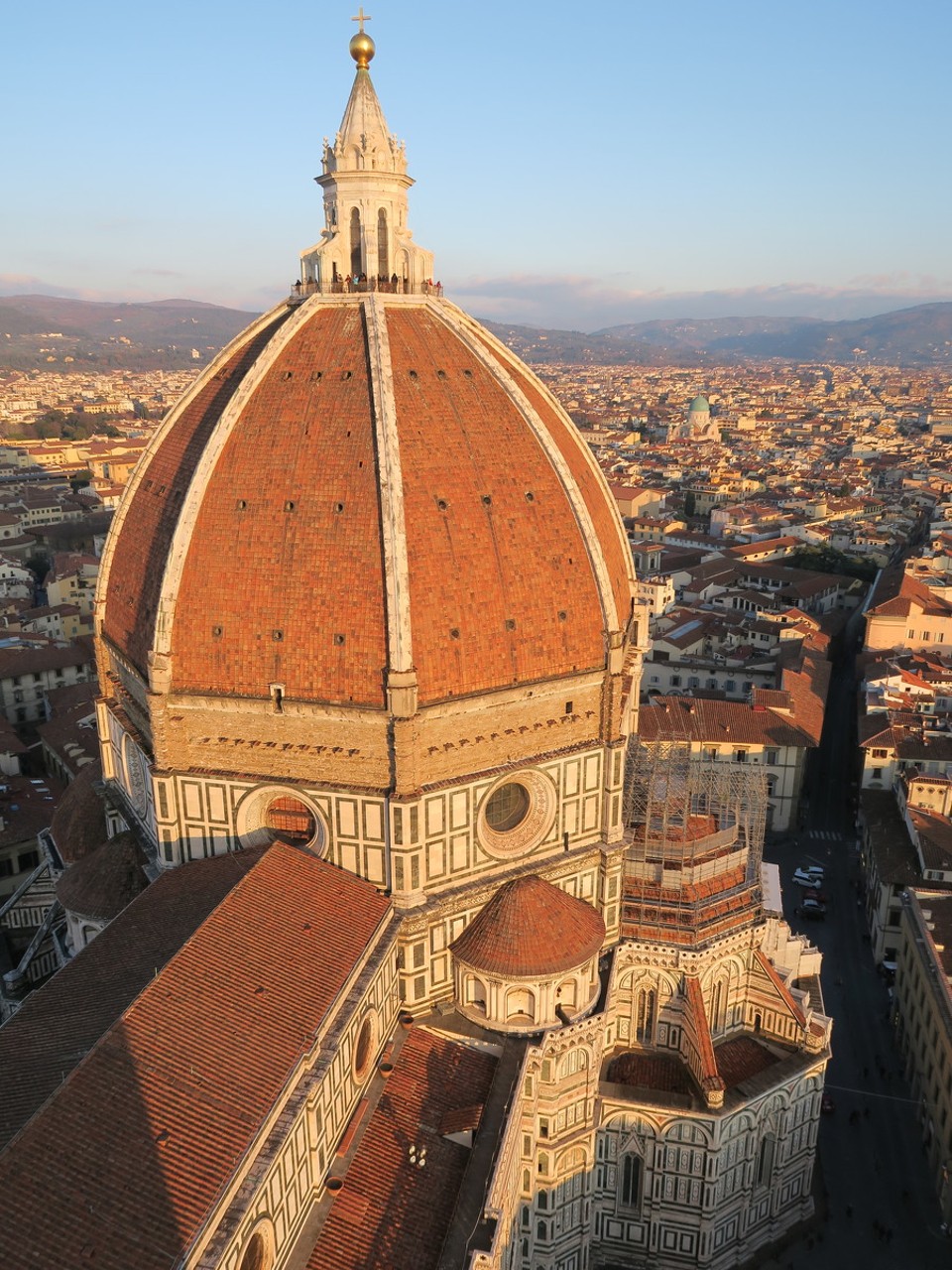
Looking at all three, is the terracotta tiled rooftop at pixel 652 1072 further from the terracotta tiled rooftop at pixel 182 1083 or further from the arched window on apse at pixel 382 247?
the arched window on apse at pixel 382 247

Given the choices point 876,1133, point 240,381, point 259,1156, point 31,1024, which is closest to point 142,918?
point 31,1024

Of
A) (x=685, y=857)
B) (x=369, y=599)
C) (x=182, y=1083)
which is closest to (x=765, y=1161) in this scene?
(x=685, y=857)

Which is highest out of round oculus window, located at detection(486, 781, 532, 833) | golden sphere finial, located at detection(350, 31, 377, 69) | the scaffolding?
golden sphere finial, located at detection(350, 31, 377, 69)

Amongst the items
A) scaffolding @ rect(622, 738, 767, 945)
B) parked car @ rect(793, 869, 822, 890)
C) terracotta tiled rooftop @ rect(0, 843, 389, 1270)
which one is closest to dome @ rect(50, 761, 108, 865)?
terracotta tiled rooftop @ rect(0, 843, 389, 1270)

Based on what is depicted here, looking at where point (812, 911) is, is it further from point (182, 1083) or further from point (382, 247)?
point (182, 1083)

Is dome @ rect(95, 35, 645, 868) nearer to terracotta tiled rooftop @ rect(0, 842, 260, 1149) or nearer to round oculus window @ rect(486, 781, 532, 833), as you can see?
round oculus window @ rect(486, 781, 532, 833)

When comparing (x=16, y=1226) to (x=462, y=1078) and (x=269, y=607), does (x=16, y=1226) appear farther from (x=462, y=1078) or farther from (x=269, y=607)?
(x=269, y=607)
